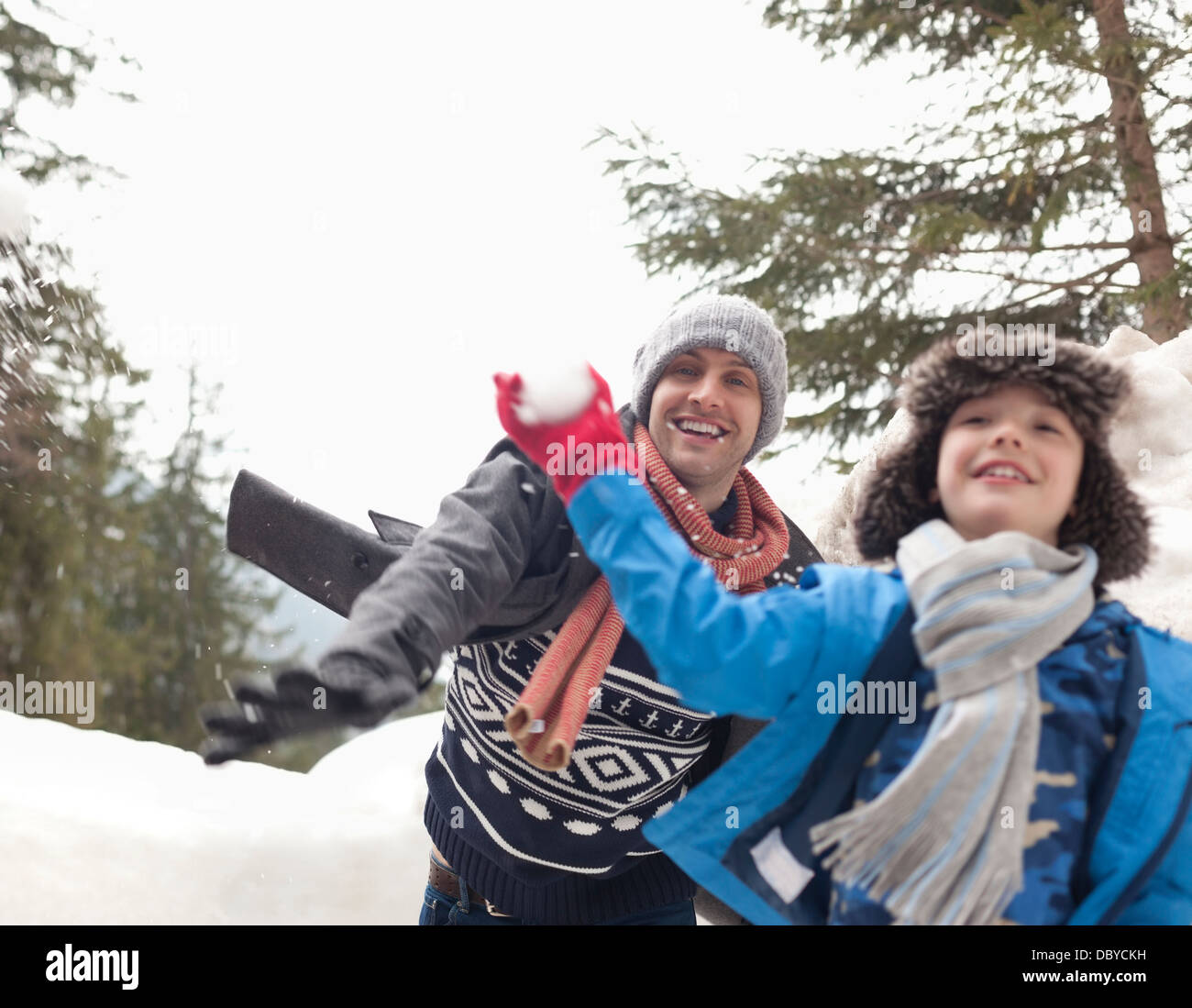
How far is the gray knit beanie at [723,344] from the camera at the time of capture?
180 centimetres

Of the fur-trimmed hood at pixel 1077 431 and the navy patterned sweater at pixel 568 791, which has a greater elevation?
A: the fur-trimmed hood at pixel 1077 431

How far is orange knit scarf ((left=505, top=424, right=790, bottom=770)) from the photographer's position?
1436mm

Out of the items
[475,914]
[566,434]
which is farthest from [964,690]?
[475,914]

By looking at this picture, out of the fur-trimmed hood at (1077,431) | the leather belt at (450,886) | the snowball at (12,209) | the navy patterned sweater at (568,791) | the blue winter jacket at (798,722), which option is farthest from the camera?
the snowball at (12,209)

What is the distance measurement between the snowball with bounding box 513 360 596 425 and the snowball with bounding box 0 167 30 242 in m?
1.53

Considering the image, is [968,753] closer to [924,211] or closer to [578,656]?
[578,656]

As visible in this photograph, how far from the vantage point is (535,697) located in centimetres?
145

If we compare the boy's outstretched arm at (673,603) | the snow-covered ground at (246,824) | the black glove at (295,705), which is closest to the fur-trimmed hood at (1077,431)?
the boy's outstretched arm at (673,603)

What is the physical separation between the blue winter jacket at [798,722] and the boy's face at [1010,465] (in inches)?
5.6

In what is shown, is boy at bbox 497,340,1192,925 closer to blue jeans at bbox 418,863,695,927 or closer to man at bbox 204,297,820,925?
man at bbox 204,297,820,925

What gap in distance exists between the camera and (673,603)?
1.23 m

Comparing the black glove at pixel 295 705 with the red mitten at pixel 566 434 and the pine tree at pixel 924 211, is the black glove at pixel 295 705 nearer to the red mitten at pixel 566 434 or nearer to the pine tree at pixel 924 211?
the red mitten at pixel 566 434

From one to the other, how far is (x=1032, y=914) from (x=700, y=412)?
94cm
